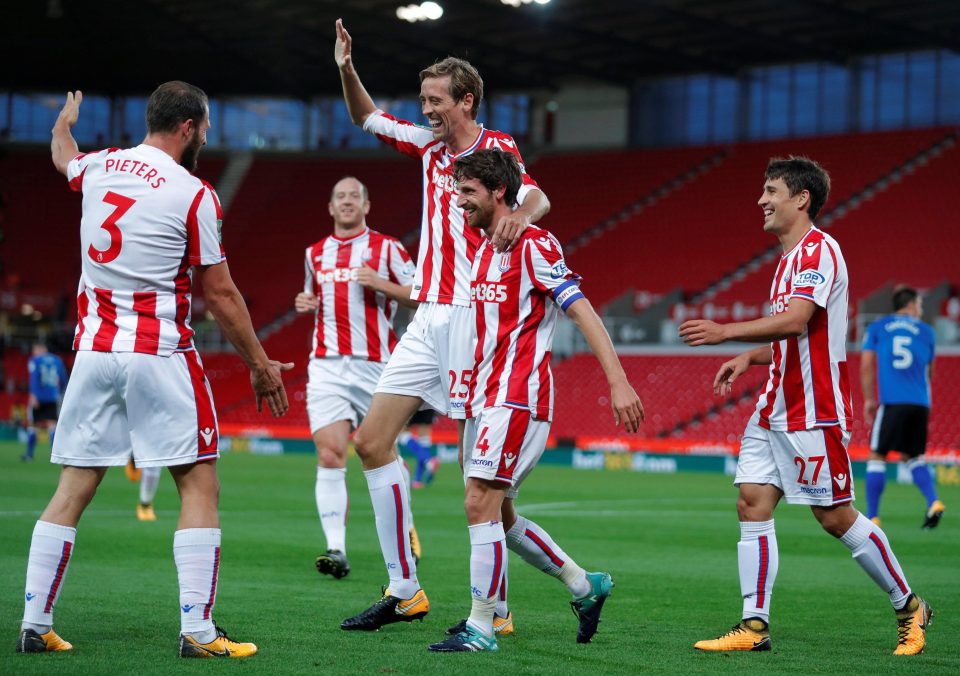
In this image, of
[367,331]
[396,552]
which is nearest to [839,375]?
[396,552]

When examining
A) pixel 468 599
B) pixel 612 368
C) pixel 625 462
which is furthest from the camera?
pixel 625 462

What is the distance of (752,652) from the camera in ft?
18.4

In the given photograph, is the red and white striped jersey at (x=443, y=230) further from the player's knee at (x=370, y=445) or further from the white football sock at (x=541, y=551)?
the white football sock at (x=541, y=551)

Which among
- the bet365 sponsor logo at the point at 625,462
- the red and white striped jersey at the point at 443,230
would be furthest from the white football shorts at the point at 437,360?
the bet365 sponsor logo at the point at 625,462

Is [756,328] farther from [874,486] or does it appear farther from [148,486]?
[148,486]

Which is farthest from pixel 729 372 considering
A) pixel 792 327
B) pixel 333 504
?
pixel 333 504

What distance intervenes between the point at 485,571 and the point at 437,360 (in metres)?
1.15

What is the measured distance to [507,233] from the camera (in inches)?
207

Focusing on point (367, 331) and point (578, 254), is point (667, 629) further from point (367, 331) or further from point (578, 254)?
point (578, 254)

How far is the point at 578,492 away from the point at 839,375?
10582 mm

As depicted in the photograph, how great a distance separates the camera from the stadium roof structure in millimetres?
28859

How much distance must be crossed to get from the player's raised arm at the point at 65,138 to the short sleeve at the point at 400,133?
1567 millimetres

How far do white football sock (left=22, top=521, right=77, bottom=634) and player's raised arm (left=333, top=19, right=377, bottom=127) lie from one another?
2581 millimetres

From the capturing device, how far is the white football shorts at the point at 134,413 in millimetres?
5076
